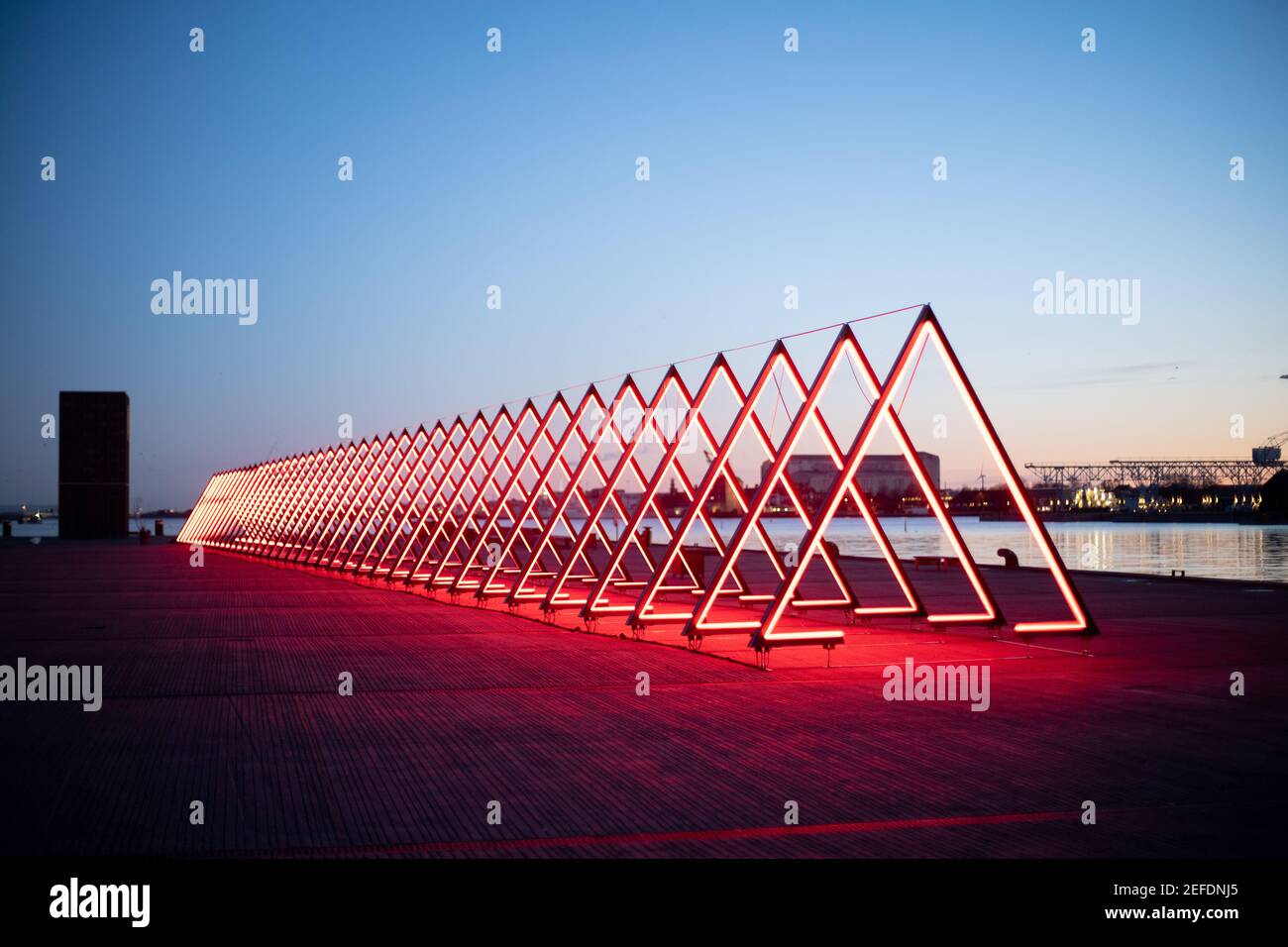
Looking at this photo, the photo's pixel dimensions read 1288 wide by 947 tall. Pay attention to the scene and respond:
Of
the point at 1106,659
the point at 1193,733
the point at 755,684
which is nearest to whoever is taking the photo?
the point at 1193,733

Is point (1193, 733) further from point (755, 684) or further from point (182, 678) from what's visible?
point (182, 678)

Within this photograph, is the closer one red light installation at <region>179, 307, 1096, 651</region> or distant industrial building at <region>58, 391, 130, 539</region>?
red light installation at <region>179, 307, 1096, 651</region>

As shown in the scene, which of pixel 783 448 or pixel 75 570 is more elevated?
pixel 783 448

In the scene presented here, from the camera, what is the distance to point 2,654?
18016 mm

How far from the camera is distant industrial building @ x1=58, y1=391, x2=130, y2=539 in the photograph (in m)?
89.4

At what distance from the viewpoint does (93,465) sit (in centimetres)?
9056

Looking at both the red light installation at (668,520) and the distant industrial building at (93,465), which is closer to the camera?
the red light installation at (668,520)

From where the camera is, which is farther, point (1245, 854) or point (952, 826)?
point (952, 826)

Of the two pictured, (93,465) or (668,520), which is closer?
(668,520)

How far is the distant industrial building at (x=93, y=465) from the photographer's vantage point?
89375 millimetres
